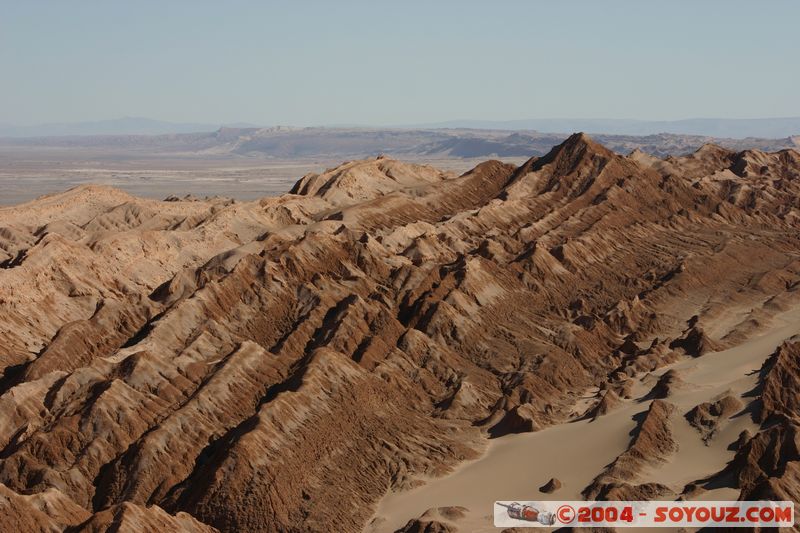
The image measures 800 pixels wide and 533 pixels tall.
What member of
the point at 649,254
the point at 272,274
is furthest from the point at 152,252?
the point at 649,254

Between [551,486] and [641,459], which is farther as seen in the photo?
[641,459]

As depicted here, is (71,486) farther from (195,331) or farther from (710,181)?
(710,181)

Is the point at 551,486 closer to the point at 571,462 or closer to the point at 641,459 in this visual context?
the point at 571,462

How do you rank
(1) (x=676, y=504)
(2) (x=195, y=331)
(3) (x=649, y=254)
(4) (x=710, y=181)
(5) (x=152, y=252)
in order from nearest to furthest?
1. (1) (x=676, y=504)
2. (2) (x=195, y=331)
3. (5) (x=152, y=252)
4. (3) (x=649, y=254)
5. (4) (x=710, y=181)

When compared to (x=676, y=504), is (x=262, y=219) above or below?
above

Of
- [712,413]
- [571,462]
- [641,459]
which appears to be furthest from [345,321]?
[712,413]

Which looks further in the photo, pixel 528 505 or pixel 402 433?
pixel 402 433

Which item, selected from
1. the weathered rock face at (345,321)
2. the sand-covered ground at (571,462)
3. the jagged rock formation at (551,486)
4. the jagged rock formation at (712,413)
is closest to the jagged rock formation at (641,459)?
the weathered rock face at (345,321)

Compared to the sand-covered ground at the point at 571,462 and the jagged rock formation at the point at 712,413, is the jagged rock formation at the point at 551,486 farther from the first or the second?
the jagged rock formation at the point at 712,413
